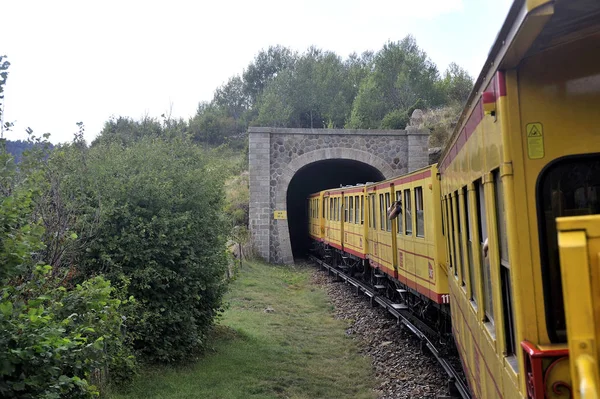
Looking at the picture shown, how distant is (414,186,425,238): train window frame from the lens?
907cm

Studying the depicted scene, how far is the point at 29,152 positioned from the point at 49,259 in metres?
1.34

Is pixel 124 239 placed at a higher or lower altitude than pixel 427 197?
lower

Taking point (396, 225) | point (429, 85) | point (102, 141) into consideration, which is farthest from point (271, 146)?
point (429, 85)

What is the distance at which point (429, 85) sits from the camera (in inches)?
1861

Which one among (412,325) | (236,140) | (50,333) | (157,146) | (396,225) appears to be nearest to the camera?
(50,333)

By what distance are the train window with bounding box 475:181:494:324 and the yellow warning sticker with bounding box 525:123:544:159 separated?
909 millimetres

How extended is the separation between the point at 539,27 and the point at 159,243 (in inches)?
228

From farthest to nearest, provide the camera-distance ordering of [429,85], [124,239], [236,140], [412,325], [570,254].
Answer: [236,140] → [429,85] → [412,325] → [124,239] → [570,254]

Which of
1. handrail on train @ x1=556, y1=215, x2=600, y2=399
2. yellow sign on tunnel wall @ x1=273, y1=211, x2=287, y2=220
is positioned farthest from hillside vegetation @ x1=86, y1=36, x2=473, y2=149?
handrail on train @ x1=556, y1=215, x2=600, y2=399

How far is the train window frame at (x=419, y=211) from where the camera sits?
357 inches

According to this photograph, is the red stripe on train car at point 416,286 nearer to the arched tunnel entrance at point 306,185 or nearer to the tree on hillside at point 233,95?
the arched tunnel entrance at point 306,185

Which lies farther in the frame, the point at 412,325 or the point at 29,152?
the point at 412,325

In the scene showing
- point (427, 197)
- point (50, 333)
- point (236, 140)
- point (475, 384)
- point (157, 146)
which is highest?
point (236, 140)

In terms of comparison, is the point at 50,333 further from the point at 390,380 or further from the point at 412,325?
the point at 412,325
